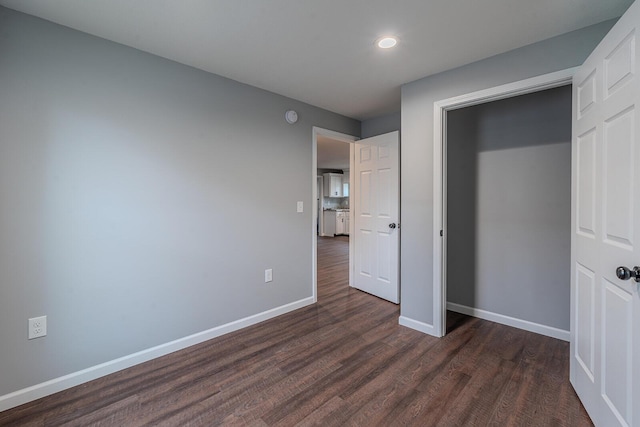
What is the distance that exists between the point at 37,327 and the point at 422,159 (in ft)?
10.0

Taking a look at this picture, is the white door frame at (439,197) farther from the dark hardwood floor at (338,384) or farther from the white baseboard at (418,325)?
the dark hardwood floor at (338,384)

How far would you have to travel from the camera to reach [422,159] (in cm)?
263

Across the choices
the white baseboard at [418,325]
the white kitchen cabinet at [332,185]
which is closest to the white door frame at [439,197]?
the white baseboard at [418,325]

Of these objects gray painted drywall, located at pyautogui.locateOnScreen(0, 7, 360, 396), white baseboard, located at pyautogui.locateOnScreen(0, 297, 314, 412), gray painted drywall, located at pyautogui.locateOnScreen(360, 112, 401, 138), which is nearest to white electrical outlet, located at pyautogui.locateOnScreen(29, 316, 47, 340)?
gray painted drywall, located at pyautogui.locateOnScreen(0, 7, 360, 396)

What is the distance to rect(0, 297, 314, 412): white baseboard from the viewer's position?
1732 millimetres

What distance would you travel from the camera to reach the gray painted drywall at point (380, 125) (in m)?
3.64

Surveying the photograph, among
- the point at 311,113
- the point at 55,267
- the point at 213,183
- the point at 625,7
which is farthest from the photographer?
the point at 311,113

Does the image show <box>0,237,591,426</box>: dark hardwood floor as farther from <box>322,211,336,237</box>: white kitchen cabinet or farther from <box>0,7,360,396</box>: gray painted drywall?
<box>322,211,336,237</box>: white kitchen cabinet

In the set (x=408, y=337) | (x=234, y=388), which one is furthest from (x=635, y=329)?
(x=234, y=388)

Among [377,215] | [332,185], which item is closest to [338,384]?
[377,215]

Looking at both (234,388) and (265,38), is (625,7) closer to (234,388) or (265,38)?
(265,38)

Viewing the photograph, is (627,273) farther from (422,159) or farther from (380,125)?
(380,125)

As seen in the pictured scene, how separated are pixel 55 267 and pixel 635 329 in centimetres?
305

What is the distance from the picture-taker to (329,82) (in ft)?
8.87
